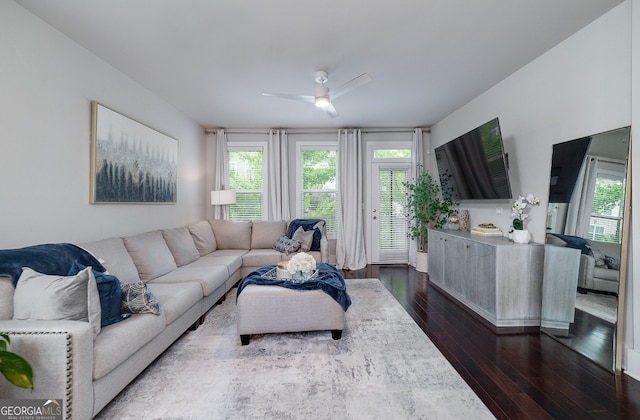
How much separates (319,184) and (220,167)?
198cm

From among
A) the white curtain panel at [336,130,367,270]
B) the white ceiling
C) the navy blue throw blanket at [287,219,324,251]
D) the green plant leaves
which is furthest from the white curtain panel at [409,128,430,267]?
the green plant leaves

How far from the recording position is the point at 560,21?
229cm

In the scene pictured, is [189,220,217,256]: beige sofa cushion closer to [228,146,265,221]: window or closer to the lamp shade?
the lamp shade

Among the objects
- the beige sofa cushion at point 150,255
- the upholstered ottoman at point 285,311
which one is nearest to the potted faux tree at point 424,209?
the upholstered ottoman at point 285,311

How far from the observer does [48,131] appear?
226cm

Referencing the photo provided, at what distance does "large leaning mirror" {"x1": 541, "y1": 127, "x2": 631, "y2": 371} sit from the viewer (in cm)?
206

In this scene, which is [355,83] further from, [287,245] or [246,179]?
[246,179]

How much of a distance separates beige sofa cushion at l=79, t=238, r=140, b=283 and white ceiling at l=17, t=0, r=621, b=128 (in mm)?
1866

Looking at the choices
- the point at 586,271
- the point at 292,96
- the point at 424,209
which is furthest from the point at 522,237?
the point at 292,96

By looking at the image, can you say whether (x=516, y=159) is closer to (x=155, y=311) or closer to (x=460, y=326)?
(x=460, y=326)

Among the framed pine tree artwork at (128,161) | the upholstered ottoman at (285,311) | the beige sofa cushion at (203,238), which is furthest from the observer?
the beige sofa cushion at (203,238)

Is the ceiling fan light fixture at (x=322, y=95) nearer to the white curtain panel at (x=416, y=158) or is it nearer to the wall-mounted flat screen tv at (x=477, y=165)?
the wall-mounted flat screen tv at (x=477, y=165)

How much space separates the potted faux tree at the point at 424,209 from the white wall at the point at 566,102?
1.02m

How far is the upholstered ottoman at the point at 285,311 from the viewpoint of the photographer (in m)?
2.40
